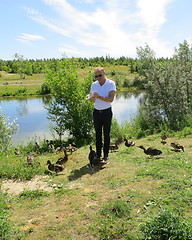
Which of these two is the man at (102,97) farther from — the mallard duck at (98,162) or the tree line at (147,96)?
the tree line at (147,96)

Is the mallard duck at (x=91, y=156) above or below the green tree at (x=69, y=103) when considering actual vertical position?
below

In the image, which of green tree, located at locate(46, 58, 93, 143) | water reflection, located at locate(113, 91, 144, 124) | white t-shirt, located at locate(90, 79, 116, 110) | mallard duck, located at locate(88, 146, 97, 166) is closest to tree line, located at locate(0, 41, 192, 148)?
green tree, located at locate(46, 58, 93, 143)

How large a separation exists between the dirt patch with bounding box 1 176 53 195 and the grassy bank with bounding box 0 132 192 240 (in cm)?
3

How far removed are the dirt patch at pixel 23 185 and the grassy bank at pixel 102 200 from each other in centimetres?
3

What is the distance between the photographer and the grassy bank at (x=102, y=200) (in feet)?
11.1

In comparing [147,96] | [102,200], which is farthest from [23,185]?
[147,96]

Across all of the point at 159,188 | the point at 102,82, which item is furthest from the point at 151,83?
the point at 159,188

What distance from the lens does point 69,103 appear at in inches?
446

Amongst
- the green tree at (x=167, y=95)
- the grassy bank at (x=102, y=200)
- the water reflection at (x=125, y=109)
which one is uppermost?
the green tree at (x=167, y=95)

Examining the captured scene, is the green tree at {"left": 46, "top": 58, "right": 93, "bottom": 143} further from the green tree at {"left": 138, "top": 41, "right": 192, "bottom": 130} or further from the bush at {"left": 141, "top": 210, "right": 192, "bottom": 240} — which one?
the bush at {"left": 141, "top": 210, "right": 192, "bottom": 240}

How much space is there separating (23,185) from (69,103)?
633 centimetres

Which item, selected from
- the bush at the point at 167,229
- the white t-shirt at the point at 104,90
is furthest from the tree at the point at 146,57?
the bush at the point at 167,229

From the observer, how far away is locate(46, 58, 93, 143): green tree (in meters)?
11.1

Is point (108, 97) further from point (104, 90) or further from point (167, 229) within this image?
point (167, 229)
